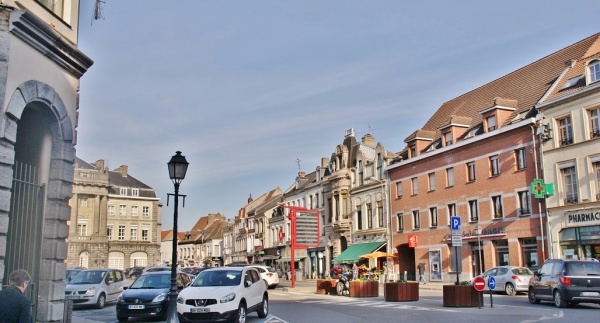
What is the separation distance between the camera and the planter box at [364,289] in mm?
26859

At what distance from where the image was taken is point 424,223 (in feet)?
134

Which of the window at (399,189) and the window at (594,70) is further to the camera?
the window at (399,189)

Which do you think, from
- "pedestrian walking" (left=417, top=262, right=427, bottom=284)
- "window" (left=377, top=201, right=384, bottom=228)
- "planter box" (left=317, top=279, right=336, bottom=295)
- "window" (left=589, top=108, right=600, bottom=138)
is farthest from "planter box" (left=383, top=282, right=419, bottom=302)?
"window" (left=377, top=201, right=384, bottom=228)

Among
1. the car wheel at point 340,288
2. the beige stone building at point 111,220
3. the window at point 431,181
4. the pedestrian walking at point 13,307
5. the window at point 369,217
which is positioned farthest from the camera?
the beige stone building at point 111,220

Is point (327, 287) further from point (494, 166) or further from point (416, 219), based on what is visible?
point (416, 219)

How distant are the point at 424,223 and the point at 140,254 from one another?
192 feet

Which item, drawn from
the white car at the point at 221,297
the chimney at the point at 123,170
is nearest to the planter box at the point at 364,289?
the white car at the point at 221,297

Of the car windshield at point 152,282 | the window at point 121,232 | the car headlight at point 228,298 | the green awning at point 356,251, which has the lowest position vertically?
the car headlight at point 228,298

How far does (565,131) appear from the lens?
30469mm

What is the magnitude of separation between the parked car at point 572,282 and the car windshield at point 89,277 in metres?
17.3

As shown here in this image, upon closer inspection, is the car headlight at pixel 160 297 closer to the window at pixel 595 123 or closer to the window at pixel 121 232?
the window at pixel 595 123

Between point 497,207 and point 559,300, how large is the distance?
49.5 feet

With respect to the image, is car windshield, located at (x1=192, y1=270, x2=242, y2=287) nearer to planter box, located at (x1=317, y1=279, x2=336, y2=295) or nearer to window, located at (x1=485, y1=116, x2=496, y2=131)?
planter box, located at (x1=317, y1=279, x2=336, y2=295)

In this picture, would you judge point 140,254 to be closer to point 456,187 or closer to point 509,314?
point 456,187
